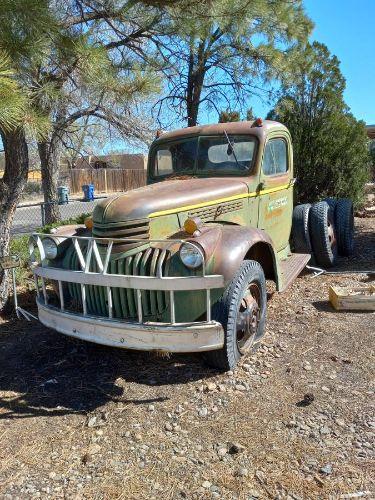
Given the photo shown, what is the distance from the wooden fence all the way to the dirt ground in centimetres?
2499

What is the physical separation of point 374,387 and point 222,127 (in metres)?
2.84

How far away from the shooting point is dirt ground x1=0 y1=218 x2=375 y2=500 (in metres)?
2.46

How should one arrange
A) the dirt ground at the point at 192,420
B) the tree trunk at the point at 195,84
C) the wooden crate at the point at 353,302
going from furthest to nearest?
the tree trunk at the point at 195,84 < the wooden crate at the point at 353,302 < the dirt ground at the point at 192,420

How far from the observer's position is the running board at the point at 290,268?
14.7 feet

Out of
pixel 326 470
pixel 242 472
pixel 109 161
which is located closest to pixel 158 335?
pixel 242 472

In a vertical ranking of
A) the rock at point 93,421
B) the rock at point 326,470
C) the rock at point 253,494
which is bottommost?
the rock at point 253,494

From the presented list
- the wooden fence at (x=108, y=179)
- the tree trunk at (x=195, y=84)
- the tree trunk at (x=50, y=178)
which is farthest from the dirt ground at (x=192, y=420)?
the wooden fence at (x=108, y=179)

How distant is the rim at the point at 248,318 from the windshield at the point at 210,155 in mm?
1427

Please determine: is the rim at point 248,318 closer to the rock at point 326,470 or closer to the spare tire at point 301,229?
the rock at point 326,470

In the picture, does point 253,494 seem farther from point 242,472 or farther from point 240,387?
point 240,387

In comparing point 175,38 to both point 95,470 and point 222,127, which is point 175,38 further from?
point 95,470

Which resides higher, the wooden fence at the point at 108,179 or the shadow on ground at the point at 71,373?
the wooden fence at the point at 108,179

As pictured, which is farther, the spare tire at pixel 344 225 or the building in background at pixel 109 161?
the building in background at pixel 109 161

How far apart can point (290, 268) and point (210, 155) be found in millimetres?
1408
